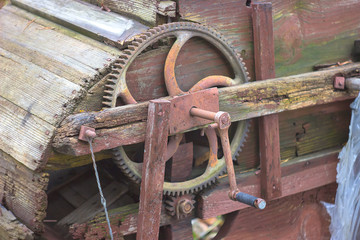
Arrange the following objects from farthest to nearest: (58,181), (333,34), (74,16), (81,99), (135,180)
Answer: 1. (58,181)
2. (333,34)
3. (74,16)
4. (135,180)
5. (81,99)

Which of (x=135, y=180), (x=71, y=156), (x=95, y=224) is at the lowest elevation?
(x=95, y=224)

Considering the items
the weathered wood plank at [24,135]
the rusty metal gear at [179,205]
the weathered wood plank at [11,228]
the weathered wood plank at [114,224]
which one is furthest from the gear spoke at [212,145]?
the weathered wood plank at [11,228]

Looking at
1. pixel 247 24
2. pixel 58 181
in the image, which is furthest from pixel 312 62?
pixel 58 181

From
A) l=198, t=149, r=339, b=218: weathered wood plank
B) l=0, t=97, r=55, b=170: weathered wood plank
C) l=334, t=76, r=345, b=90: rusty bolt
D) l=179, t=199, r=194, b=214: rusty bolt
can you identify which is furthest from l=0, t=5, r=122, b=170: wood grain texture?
l=334, t=76, r=345, b=90: rusty bolt

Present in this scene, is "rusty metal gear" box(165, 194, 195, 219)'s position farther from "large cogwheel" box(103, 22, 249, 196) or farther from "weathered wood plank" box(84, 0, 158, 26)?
"weathered wood plank" box(84, 0, 158, 26)

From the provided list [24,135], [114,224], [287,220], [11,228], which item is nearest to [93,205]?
[114,224]

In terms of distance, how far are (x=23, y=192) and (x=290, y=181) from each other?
5.12 ft

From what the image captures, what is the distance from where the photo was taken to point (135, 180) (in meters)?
2.40

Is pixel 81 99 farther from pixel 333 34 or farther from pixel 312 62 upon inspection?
pixel 333 34

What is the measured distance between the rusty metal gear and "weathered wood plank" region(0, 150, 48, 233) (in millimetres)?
631

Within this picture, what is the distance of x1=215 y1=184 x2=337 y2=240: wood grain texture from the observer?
293 centimetres

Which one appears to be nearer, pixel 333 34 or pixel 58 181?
pixel 333 34

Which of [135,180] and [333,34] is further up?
[333,34]

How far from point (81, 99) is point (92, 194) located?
1015 millimetres
